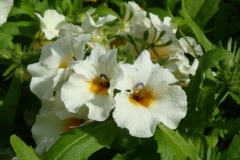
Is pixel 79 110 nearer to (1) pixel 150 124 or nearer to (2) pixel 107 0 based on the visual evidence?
(1) pixel 150 124

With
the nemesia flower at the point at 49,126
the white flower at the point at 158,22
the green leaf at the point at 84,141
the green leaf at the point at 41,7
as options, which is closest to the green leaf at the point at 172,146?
the green leaf at the point at 84,141

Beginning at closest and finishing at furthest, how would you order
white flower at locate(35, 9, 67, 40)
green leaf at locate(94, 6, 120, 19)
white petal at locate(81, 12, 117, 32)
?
white petal at locate(81, 12, 117, 32)
white flower at locate(35, 9, 67, 40)
green leaf at locate(94, 6, 120, 19)

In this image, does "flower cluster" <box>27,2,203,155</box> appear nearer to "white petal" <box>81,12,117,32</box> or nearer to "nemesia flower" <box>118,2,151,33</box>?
"white petal" <box>81,12,117,32</box>

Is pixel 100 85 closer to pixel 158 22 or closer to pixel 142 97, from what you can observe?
pixel 142 97

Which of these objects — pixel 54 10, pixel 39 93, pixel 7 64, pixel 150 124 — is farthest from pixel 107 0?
pixel 150 124

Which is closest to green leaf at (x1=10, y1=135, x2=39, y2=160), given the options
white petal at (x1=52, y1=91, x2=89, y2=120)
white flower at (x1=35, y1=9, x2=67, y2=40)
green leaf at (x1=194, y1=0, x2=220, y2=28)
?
white petal at (x1=52, y1=91, x2=89, y2=120)

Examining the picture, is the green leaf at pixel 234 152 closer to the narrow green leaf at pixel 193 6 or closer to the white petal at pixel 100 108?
the white petal at pixel 100 108
